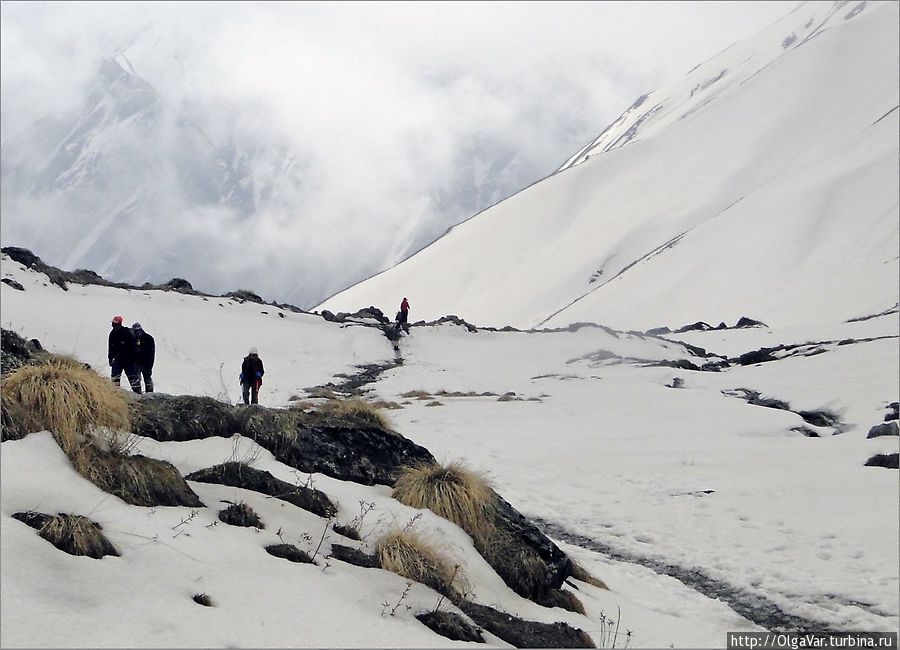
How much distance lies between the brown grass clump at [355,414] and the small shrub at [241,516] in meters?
2.64

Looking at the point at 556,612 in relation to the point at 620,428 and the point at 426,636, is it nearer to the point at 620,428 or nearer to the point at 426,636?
the point at 426,636

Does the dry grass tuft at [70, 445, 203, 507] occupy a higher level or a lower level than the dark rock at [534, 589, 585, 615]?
higher

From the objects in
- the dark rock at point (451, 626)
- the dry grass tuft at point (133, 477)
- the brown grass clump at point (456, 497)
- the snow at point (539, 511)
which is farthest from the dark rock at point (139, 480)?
the brown grass clump at point (456, 497)

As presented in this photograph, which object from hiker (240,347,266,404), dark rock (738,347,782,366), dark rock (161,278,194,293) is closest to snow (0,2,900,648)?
dark rock (738,347,782,366)

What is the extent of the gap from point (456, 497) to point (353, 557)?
159 centimetres

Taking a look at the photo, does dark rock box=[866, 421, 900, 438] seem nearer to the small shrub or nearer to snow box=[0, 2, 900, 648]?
snow box=[0, 2, 900, 648]

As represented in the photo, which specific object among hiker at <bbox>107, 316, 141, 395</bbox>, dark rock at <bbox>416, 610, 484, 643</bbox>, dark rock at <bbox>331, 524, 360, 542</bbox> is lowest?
dark rock at <bbox>416, 610, 484, 643</bbox>

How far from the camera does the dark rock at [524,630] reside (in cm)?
541

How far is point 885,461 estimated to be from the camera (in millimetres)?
13172

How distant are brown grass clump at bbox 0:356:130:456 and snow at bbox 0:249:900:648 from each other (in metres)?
0.18

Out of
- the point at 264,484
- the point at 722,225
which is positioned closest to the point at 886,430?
the point at 264,484

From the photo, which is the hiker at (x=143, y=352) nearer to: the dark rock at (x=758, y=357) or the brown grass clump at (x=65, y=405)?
the brown grass clump at (x=65, y=405)

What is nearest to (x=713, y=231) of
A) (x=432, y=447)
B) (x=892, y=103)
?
(x=892, y=103)

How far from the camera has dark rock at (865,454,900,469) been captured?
42.8 ft
